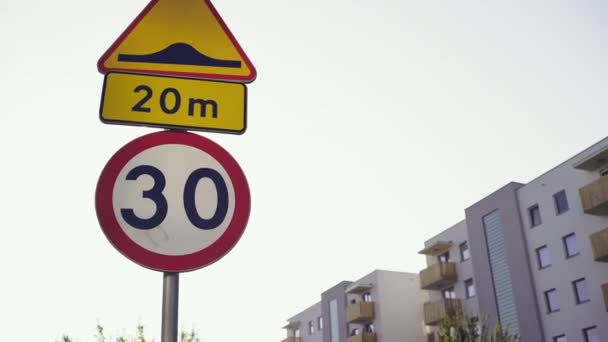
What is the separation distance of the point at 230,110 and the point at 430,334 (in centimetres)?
4382

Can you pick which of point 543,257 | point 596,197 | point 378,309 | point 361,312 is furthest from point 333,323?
point 596,197

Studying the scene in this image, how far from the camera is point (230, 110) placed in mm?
2898

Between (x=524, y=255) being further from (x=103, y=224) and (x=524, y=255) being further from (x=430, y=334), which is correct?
(x=103, y=224)

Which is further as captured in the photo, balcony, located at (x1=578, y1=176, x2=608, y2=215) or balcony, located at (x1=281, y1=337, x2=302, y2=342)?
balcony, located at (x1=281, y1=337, x2=302, y2=342)

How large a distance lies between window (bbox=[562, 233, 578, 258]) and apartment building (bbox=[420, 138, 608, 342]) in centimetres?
5

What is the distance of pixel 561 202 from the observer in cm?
3123

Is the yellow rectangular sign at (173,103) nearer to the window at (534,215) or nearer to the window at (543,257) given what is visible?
the window at (543,257)

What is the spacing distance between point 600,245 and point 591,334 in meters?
4.44

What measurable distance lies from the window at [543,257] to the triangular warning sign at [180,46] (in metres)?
31.6

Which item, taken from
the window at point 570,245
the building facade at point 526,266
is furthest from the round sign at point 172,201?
the window at point 570,245

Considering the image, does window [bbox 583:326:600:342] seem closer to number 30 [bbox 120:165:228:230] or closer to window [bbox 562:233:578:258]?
window [bbox 562:233:578:258]

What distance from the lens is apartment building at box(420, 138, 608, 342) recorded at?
28.4 metres

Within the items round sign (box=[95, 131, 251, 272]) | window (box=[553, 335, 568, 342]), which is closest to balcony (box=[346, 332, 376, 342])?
window (box=[553, 335, 568, 342])

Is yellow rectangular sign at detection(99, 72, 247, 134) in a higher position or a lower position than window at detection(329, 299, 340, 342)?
lower
